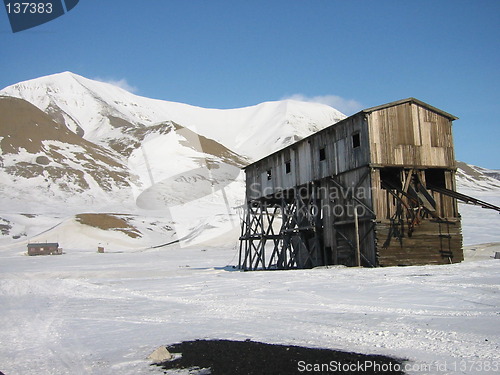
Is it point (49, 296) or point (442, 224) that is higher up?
point (442, 224)

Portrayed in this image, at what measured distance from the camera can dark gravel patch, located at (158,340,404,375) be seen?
6605 mm

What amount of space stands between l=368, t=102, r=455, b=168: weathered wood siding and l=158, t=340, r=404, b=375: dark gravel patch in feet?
57.6

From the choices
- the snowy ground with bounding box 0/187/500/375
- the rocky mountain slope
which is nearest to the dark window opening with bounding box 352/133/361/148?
the snowy ground with bounding box 0/187/500/375

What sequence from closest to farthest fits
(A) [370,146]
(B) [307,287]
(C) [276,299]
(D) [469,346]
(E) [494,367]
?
(E) [494,367]
(D) [469,346]
(C) [276,299]
(B) [307,287]
(A) [370,146]

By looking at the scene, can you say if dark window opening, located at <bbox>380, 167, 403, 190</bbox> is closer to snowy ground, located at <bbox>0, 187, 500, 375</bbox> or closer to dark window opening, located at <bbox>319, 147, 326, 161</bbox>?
dark window opening, located at <bbox>319, 147, 326, 161</bbox>

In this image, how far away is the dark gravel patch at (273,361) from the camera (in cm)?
661

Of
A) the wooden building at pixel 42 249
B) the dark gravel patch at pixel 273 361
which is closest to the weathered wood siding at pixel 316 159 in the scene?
the dark gravel patch at pixel 273 361

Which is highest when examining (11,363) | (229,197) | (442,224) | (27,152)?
(27,152)

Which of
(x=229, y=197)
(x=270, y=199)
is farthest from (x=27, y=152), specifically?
(x=270, y=199)

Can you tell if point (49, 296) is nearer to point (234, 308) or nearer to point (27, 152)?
point (234, 308)

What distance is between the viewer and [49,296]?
18656mm

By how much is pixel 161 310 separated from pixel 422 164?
675 inches

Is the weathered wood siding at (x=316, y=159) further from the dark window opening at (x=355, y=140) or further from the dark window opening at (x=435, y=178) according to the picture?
the dark window opening at (x=435, y=178)

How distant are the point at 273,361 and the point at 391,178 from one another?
70.7ft
